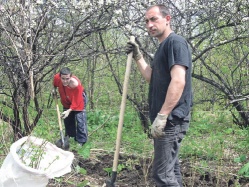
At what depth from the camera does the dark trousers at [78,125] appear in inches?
267

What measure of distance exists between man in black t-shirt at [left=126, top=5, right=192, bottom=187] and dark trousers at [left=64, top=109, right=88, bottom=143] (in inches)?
119

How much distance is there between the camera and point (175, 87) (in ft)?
11.6

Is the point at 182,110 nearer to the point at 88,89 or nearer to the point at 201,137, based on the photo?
the point at 201,137

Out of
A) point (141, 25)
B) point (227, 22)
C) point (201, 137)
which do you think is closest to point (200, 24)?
point (227, 22)

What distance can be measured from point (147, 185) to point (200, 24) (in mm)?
3569

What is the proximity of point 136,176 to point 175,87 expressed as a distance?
6.47 ft

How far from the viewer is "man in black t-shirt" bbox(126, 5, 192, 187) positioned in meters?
3.57

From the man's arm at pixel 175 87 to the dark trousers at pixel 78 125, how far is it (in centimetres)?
336

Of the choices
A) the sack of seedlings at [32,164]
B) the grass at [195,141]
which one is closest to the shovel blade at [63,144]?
the grass at [195,141]

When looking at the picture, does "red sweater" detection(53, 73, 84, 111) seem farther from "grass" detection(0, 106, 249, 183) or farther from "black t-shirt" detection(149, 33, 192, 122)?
"black t-shirt" detection(149, 33, 192, 122)

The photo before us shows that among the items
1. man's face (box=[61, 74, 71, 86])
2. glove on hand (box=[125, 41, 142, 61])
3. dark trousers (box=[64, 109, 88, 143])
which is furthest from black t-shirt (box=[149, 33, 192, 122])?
dark trousers (box=[64, 109, 88, 143])

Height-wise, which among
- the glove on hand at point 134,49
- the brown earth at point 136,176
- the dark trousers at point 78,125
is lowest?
the brown earth at point 136,176

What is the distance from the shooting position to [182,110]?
3754 mm

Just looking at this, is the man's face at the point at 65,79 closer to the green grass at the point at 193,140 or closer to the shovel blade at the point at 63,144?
the green grass at the point at 193,140
